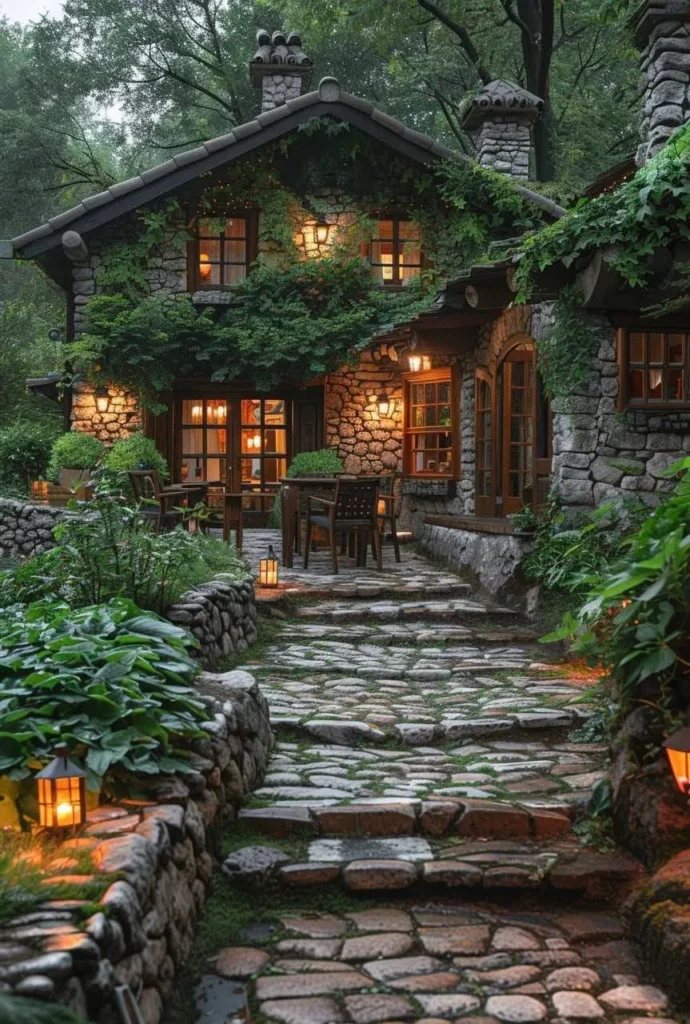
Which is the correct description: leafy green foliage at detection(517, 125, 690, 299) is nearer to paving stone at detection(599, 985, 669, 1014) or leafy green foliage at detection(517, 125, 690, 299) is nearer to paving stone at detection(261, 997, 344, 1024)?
paving stone at detection(599, 985, 669, 1014)

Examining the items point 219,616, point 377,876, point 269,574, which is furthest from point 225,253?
point 377,876

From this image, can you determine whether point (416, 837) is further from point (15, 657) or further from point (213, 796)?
point (15, 657)

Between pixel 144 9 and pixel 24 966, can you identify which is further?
pixel 144 9

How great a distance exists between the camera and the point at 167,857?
10.9 ft

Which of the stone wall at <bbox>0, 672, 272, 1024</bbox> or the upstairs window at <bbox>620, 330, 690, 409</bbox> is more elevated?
the upstairs window at <bbox>620, 330, 690, 409</bbox>

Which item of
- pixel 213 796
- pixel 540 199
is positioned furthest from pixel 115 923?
pixel 540 199

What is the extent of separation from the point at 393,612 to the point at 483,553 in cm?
154

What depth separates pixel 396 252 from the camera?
582 inches

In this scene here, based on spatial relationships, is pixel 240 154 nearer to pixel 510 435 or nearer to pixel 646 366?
pixel 510 435

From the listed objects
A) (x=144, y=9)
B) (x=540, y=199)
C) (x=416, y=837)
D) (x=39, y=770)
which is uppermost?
(x=144, y=9)

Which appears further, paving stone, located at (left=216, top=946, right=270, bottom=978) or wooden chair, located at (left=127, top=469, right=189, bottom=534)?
wooden chair, located at (left=127, top=469, right=189, bottom=534)

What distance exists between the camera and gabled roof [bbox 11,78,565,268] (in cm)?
1350

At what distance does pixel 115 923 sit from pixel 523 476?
9.78m

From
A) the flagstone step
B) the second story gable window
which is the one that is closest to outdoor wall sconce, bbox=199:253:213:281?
the second story gable window
